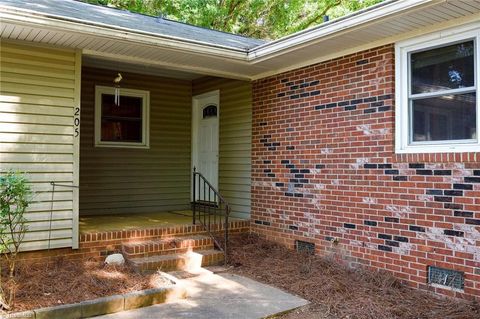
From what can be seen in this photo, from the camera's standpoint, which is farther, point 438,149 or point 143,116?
point 143,116

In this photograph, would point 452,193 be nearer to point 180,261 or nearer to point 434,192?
point 434,192

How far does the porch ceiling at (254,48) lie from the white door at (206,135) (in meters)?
1.51

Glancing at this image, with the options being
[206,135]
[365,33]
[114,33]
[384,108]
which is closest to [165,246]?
[114,33]

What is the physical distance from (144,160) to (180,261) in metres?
2.99

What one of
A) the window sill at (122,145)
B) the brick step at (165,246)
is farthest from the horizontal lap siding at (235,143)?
the window sill at (122,145)

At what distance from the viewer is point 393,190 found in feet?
15.3

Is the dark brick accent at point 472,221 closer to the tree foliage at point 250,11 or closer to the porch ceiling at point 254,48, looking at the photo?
the porch ceiling at point 254,48

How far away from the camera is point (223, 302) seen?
4.24 m

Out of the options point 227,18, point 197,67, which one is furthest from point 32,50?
point 227,18

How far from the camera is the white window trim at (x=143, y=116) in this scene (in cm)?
736

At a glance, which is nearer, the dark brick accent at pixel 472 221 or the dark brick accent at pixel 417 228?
the dark brick accent at pixel 472 221

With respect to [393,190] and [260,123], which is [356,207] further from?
[260,123]

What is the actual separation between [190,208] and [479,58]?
576 cm

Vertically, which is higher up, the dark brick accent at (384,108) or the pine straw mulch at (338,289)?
the dark brick accent at (384,108)
